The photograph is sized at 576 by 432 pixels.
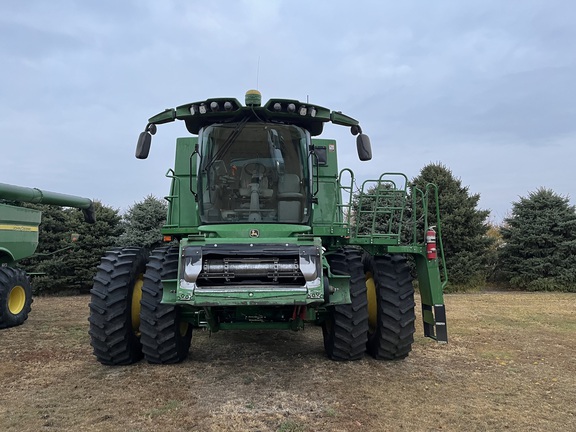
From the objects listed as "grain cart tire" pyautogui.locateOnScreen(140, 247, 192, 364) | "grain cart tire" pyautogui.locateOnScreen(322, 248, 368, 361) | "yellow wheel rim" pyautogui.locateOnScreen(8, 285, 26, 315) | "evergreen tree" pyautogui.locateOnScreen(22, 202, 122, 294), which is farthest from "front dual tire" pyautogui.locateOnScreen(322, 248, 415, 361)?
"evergreen tree" pyautogui.locateOnScreen(22, 202, 122, 294)

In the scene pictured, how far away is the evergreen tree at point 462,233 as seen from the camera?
1459 centimetres

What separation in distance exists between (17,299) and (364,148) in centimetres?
715

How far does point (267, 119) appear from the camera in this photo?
560 centimetres

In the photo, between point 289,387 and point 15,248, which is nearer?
point 289,387

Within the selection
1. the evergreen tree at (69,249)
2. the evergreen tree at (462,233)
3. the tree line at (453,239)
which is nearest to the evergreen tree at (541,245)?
the tree line at (453,239)

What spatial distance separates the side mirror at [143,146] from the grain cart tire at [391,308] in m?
3.07

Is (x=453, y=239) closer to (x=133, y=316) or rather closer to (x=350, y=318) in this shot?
(x=350, y=318)

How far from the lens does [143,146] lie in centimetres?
561

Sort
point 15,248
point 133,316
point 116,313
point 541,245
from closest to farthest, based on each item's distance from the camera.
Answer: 1. point 116,313
2. point 133,316
3. point 15,248
4. point 541,245

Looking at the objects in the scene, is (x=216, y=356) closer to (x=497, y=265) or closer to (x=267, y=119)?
(x=267, y=119)

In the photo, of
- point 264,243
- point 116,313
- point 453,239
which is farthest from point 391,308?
point 453,239

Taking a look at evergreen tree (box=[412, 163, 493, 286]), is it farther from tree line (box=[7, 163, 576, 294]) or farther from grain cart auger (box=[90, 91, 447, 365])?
grain cart auger (box=[90, 91, 447, 365])

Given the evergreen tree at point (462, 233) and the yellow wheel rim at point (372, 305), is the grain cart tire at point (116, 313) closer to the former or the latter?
the yellow wheel rim at point (372, 305)

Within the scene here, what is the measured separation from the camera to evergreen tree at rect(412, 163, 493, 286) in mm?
14594
